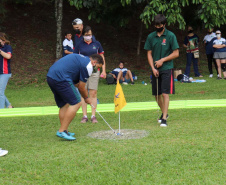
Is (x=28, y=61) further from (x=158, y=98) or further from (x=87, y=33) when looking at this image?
(x=158, y=98)

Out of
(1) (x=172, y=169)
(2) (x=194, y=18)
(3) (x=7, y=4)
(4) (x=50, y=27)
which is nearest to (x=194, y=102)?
(1) (x=172, y=169)

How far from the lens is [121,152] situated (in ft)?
17.9

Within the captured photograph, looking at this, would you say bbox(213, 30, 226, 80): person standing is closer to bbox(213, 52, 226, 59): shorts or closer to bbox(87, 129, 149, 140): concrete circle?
bbox(213, 52, 226, 59): shorts

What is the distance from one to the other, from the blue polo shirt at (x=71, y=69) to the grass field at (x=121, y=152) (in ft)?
3.28

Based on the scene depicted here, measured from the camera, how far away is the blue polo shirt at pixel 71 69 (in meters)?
6.26

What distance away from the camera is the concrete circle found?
6.52 meters

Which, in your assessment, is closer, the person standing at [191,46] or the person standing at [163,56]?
the person standing at [163,56]

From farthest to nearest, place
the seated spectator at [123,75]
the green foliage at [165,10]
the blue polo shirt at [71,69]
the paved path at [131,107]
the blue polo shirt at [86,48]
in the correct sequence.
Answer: the green foliage at [165,10] → the seated spectator at [123,75] → the paved path at [131,107] → the blue polo shirt at [86,48] → the blue polo shirt at [71,69]

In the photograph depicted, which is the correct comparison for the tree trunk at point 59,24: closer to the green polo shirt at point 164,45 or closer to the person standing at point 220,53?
the person standing at point 220,53

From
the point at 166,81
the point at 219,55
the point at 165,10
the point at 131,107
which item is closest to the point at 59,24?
the point at 165,10

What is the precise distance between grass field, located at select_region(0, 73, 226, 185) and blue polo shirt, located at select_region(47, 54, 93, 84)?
100 centimetres

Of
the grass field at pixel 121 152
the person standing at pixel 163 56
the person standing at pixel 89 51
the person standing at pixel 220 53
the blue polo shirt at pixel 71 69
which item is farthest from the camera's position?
the person standing at pixel 220 53

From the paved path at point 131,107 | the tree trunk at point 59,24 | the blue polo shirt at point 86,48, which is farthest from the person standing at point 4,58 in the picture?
the tree trunk at point 59,24

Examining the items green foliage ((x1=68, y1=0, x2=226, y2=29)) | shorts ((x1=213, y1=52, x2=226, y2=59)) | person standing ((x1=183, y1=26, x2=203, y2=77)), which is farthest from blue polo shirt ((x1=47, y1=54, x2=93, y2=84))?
person standing ((x1=183, y1=26, x2=203, y2=77))
